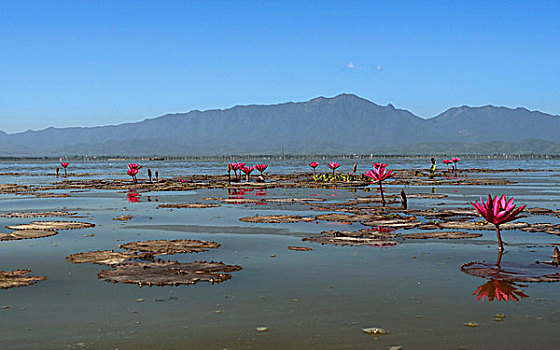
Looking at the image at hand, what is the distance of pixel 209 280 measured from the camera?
1039cm

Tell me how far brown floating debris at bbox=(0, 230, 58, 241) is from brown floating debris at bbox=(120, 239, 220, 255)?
3.17 metres

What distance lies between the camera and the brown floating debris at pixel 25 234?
51.2 feet

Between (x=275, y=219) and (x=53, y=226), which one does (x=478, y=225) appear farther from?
(x=53, y=226)

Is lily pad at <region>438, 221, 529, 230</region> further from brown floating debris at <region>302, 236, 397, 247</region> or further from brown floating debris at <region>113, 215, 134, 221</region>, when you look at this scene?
brown floating debris at <region>113, 215, 134, 221</region>

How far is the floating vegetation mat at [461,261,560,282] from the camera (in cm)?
1018

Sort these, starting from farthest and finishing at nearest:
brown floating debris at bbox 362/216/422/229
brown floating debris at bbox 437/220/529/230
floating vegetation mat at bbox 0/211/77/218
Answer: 1. floating vegetation mat at bbox 0/211/77/218
2. brown floating debris at bbox 362/216/422/229
3. brown floating debris at bbox 437/220/529/230

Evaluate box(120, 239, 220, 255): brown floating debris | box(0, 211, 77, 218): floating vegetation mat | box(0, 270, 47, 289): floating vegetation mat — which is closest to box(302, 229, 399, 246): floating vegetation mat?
box(120, 239, 220, 255): brown floating debris

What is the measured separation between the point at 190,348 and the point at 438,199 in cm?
2210

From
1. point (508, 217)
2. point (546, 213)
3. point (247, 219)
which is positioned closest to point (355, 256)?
point (508, 217)

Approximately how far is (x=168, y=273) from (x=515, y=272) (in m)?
5.89

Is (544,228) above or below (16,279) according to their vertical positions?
above

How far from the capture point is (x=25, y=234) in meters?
16.2

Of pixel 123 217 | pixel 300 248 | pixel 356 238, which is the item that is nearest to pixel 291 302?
pixel 300 248

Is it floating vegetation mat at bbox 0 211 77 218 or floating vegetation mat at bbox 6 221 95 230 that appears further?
floating vegetation mat at bbox 0 211 77 218
